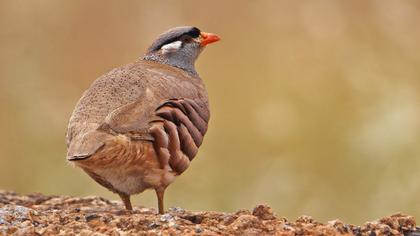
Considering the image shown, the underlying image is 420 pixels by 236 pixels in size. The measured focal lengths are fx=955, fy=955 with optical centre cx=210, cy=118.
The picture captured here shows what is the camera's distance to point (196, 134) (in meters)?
8.28

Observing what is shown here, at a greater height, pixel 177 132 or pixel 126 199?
pixel 177 132

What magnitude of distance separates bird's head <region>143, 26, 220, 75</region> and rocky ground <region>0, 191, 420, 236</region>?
2.37 meters

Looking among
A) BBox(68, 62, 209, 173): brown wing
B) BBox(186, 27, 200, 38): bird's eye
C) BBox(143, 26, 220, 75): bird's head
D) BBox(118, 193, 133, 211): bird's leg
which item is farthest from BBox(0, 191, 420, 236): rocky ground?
BBox(186, 27, 200, 38): bird's eye

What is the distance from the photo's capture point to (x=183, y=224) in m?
7.04

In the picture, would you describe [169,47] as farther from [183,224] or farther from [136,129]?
[183,224]

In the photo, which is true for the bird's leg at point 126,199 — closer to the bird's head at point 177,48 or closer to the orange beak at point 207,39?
the bird's head at point 177,48

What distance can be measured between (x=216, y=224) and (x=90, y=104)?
161 cm

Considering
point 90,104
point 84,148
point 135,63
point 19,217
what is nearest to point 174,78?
point 135,63

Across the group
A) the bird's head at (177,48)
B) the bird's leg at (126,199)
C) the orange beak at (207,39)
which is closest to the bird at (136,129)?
the bird's leg at (126,199)

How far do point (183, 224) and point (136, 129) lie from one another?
3.27 ft

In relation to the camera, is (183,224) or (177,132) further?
(177,132)

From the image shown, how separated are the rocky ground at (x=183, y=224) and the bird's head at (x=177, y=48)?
93.4 inches

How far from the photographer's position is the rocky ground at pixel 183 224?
6.79 m

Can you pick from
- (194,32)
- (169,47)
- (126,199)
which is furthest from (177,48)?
(126,199)
